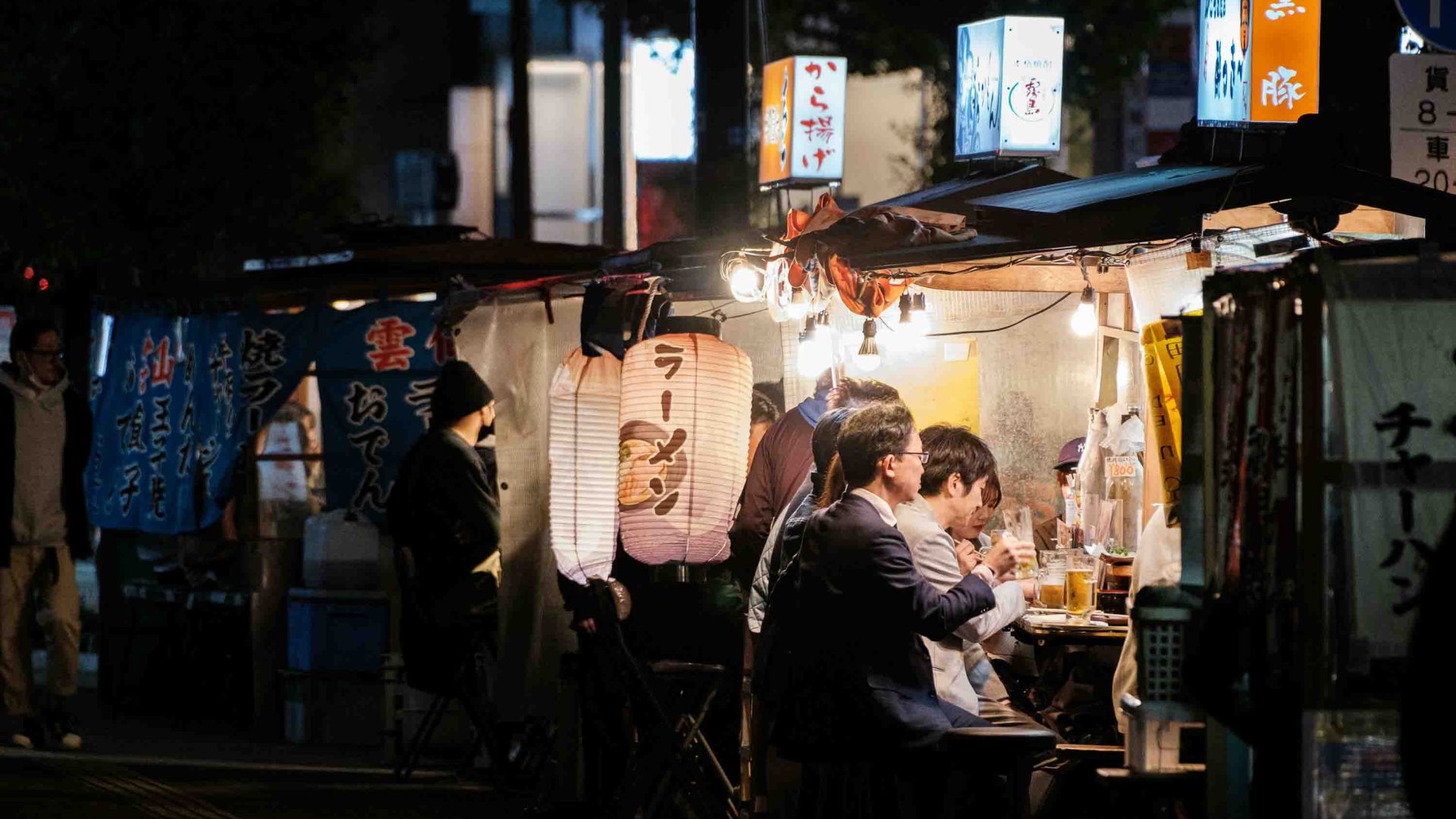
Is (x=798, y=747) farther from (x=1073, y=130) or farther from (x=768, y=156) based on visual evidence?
(x=1073, y=130)

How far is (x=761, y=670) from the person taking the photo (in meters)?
7.96

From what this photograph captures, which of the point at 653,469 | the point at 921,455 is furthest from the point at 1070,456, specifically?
the point at 921,455

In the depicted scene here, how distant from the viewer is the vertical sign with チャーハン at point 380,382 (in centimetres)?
1402

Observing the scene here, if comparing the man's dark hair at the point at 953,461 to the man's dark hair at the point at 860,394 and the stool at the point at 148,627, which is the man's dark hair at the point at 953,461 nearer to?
the man's dark hair at the point at 860,394

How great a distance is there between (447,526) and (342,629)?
2.34 m

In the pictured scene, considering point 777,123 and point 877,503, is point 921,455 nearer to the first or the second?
point 877,503

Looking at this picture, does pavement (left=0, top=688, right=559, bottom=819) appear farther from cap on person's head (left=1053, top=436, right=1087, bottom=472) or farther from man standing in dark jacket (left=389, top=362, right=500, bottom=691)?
cap on person's head (left=1053, top=436, right=1087, bottom=472)

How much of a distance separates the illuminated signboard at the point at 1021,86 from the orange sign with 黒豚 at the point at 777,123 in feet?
19.0

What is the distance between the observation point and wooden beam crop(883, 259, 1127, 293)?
33.5 feet

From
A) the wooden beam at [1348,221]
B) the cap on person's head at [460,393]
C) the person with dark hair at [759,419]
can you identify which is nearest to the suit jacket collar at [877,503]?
the wooden beam at [1348,221]

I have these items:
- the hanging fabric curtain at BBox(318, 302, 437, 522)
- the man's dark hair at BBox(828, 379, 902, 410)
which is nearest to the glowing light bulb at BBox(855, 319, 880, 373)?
the man's dark hair at BBox(828, 379, 902, 410)

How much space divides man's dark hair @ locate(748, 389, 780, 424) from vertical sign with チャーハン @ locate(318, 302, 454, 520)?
3.69m

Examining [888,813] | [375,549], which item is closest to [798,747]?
[888,813]

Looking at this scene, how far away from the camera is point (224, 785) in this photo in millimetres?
11875
